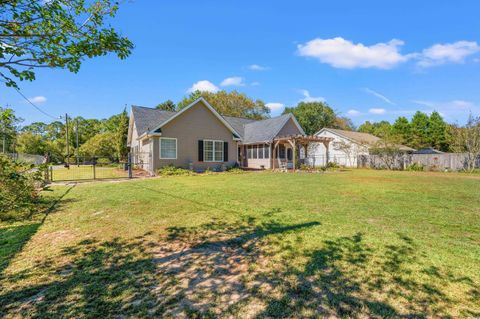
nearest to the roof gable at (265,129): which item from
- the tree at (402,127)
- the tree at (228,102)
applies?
the tree at (228,102)

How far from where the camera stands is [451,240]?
4.11 meters

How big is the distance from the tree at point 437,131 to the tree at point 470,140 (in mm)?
16054

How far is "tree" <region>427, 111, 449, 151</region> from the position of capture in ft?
121

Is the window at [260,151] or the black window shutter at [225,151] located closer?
the black window shutter at [225,151]

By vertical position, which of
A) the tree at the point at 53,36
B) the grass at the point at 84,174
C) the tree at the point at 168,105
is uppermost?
the tree at the point at 168,105

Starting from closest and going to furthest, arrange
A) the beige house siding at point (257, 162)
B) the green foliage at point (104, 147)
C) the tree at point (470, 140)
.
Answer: the tree at point (470, 140), the beige house siding at point (257, 162), the green foliage at point (104, 147)

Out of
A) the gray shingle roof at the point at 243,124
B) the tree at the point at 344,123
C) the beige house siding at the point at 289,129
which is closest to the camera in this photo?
the gray shingle roof at the point at 243,124

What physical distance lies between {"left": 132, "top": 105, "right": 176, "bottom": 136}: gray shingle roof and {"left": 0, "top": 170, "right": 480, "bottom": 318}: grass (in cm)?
1309

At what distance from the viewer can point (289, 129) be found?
82.7ft

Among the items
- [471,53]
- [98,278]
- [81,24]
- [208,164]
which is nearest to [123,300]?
[98,278]

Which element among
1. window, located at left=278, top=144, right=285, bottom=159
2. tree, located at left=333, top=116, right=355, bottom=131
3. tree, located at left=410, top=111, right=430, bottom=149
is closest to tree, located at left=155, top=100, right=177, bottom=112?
window, located at left=278, top=144, right=285, bottom=159

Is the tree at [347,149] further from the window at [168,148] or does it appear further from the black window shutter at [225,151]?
the window at [168,148]

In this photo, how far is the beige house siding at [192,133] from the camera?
17578mm

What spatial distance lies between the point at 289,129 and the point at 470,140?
16.2 metres
